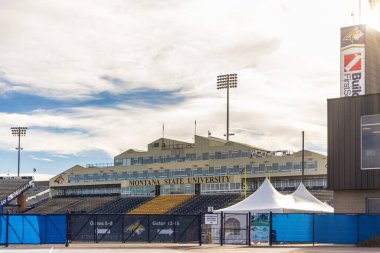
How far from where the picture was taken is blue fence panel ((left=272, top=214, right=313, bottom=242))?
4141 cm

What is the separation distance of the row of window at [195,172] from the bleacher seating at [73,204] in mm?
5659

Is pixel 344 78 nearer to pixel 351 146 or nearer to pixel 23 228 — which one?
pixel 351 146

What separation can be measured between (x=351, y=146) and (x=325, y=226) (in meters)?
4.94

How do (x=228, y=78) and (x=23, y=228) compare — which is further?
(x=228, y=78)

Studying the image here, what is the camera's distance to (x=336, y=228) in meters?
40.3

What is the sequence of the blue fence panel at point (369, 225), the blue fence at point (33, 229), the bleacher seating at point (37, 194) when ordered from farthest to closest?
the bleacher seating at point (37, 194)
the blue fence at point (33, 229)
the blue fence panel at point (369, 225)

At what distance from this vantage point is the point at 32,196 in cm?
12644

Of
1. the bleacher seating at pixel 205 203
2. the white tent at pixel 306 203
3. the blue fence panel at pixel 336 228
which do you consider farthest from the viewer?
the bleacher seating at pixel 205 203

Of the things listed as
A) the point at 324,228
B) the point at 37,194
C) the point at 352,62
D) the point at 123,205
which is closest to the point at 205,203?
the point at 123,205

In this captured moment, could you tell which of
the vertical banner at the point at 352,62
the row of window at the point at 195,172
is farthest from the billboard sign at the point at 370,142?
the row of window at the point at 195,172

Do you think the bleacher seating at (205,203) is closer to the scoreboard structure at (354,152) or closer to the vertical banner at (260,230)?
the vertical banner at (260,230)

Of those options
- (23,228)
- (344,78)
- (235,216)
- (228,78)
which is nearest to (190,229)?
(235,216)

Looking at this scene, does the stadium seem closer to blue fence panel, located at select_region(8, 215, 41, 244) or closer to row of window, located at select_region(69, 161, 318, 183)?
row of window, located at select_region(69, 161, 318, 183)

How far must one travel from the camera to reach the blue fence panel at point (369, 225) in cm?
3881
